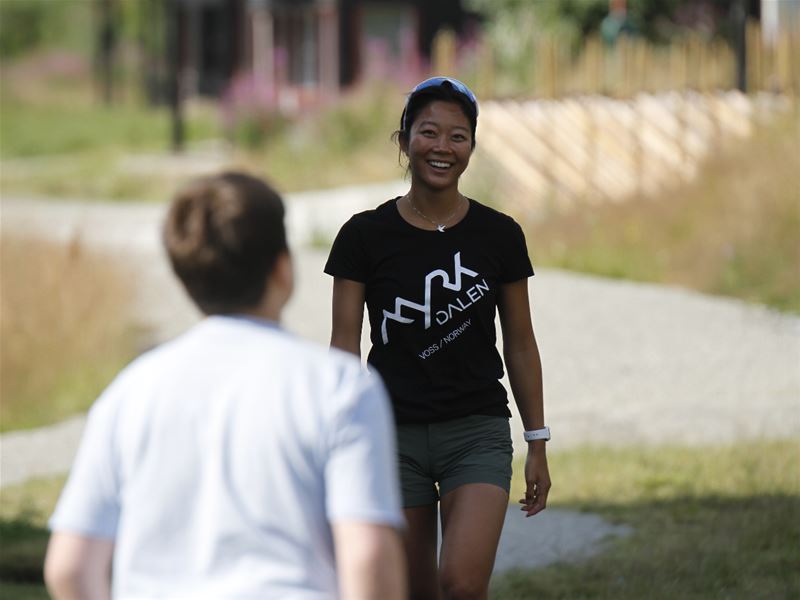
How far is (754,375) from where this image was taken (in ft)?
31.7

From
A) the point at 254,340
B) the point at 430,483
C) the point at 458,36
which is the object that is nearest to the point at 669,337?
the point at 430,483

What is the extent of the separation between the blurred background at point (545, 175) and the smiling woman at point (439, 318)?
71.2 inches

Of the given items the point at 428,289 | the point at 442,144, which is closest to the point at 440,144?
the point at 442,144

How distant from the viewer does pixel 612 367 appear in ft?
33.2

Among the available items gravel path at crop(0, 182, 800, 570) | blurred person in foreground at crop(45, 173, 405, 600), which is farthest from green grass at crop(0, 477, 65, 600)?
blurred person in foreground at crop(45, 173, 405, 600)

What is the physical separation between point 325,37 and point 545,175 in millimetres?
18819

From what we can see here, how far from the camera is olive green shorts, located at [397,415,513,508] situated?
3.90 meters

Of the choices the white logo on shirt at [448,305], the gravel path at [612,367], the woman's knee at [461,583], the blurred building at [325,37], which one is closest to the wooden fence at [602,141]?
the gravel path at [612,367]

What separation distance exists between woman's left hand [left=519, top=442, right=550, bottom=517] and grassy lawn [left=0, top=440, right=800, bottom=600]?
1.64 meters

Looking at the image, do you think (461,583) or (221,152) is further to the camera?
(221,152)

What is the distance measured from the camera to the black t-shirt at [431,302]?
389 cm

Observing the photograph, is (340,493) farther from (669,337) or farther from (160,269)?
(160,269)

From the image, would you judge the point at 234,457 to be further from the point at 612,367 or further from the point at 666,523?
the point at 612,367

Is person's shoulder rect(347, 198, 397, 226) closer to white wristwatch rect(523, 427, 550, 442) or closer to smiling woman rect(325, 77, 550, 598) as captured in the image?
smiling woman rect(325, 77, 550, 598)
